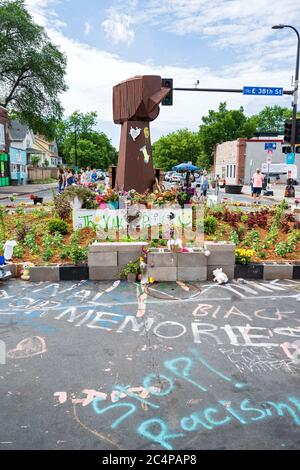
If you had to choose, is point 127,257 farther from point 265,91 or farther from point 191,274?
point 265,91

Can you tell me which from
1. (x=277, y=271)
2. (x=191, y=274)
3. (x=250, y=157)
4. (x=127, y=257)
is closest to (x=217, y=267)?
(x=191, y=274)

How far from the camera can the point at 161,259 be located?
7148mm

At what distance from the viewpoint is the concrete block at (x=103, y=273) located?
735cm

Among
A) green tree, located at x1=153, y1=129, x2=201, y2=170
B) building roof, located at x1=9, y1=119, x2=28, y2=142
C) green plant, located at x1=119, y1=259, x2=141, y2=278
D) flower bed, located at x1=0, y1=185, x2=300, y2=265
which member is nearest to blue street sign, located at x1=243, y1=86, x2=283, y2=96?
flower bed, located at x1=0, y1=185, x2=300, y2=265

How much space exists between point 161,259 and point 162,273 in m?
0.27

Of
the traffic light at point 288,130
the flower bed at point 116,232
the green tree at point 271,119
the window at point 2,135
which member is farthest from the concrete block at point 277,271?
the green tree at point 271,119

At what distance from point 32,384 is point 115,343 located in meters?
1.19

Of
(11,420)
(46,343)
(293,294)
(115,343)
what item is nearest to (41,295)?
(46,343)

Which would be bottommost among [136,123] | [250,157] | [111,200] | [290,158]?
[111,200]

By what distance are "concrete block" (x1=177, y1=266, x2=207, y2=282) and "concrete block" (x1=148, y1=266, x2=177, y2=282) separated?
125 millimetres

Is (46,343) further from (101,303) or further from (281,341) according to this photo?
(281,341)

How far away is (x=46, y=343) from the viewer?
4.66m
